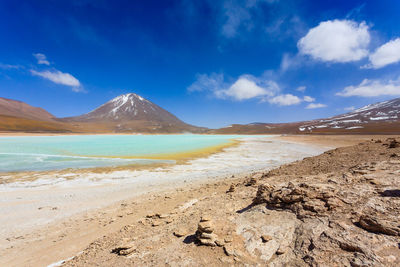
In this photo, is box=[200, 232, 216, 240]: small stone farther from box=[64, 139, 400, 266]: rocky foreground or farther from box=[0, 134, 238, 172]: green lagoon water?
box=[0, 134, 238, 172]: green lagoon water

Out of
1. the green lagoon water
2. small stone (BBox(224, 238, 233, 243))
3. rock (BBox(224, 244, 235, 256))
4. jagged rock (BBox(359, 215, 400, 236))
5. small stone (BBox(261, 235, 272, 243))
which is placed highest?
the green lagoon water

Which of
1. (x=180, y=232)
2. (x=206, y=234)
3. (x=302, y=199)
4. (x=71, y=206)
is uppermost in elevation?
(x=302, y=199)

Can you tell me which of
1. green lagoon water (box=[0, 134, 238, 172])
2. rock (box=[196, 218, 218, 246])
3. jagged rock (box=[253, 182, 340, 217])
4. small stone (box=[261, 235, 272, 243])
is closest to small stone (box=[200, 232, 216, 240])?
rock (box=[196, 218, 218, 246])

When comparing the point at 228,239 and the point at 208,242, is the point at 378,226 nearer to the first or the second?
the point at 228,239

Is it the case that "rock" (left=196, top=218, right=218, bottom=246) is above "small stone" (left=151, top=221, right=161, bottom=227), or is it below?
above

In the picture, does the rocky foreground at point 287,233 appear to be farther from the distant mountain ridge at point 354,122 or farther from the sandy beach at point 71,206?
the distant mountain ridge at point 354,122

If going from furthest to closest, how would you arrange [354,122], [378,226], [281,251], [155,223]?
1. [354,122]
2. [155,223]
3. [281,251]
4. [378,226]

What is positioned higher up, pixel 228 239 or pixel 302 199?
pixel 302 199

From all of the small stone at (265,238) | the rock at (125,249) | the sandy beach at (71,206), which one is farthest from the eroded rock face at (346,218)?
the sandy beach at (71,206)

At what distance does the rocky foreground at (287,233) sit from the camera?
8.99ft

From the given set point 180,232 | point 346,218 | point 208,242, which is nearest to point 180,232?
point 180,232

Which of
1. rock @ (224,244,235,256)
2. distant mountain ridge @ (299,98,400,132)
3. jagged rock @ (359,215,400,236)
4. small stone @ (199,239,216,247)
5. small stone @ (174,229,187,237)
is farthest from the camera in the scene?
distant mountain ridge @ (299,98,400,132)

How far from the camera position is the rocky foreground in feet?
8.99

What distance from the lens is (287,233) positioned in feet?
11.1
